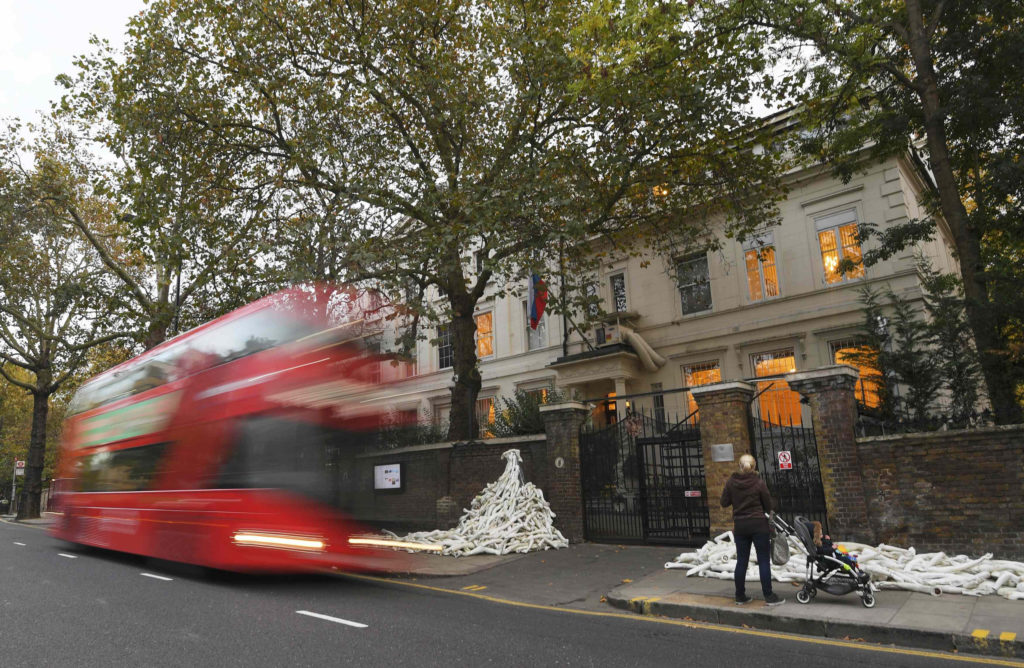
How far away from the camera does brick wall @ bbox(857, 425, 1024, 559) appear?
9.00 m

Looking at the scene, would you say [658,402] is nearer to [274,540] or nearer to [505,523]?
[505,523]

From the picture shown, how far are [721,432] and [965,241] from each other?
584 cm

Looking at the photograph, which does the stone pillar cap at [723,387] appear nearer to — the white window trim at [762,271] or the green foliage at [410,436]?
the green foliage at [410,436]

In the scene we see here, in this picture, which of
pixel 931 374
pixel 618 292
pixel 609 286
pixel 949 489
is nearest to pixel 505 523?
pixel 949 489

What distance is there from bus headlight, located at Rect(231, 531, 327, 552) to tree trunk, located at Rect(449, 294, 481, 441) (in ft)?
24.1

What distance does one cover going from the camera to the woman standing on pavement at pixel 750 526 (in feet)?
25.4

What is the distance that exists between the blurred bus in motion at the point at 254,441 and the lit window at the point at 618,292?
17.9m

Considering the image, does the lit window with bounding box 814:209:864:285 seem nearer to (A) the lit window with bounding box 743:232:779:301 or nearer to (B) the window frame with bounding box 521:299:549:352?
(A) the lit window with bounding box 743:232:779:301

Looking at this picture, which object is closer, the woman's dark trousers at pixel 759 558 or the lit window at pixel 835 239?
the woman's dark trousers at pixel 759 558

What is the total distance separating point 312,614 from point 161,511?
14.7 feet

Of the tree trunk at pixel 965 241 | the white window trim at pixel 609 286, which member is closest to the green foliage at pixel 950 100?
the tree trunk at pixel 965 241

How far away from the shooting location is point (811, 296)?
884 inches

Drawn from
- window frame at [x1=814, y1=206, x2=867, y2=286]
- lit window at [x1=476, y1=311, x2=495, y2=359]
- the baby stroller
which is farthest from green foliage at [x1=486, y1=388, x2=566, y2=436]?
lit window at [x1=476, y1=311, x2=495, y2=359]

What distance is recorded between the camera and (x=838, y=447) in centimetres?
1056
